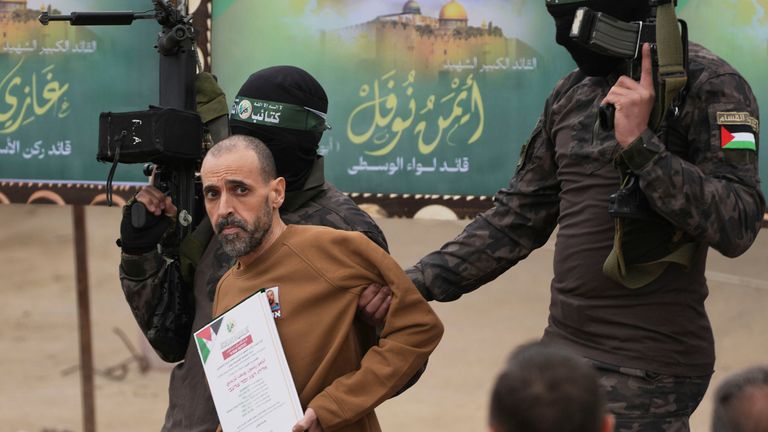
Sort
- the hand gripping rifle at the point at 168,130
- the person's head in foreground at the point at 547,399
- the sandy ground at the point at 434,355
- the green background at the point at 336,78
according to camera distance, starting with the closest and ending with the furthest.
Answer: the person's head in foreground at the point at 547,399 → the hand gripping rifle at the point at 168,130 → the green background at the point at 336,78 → the sandy ground at the point at 434,355

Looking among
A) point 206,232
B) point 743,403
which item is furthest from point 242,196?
point 743,403

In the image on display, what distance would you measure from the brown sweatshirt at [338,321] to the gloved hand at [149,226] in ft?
1.16

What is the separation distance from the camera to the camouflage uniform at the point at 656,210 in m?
2.65

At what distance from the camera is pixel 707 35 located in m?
4.50

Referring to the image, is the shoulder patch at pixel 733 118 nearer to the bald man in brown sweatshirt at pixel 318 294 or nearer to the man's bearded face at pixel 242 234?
the bald man in brown sweatshirt at pixel 318 294

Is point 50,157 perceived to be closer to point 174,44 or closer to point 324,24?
point 324,24

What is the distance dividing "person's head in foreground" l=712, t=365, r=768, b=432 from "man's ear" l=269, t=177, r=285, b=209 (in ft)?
3.93

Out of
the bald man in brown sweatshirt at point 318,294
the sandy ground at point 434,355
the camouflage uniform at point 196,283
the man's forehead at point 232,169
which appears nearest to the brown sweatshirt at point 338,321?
the bald man in brown sweatshirt at point 318,294

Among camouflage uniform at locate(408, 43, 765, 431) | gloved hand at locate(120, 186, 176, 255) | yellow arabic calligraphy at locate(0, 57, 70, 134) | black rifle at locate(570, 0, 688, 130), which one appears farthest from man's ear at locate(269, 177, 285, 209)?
yellow arabic calligraphy at locate(0, 57, 70, 134)

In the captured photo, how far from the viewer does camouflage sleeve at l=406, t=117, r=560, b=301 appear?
10.6 ft

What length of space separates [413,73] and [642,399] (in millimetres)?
2289

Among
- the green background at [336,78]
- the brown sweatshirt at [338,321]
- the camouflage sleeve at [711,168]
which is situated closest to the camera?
the camouflage sleeve at [711,168]

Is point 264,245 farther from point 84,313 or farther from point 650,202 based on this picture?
point 84,313

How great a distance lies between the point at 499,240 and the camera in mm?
3252
